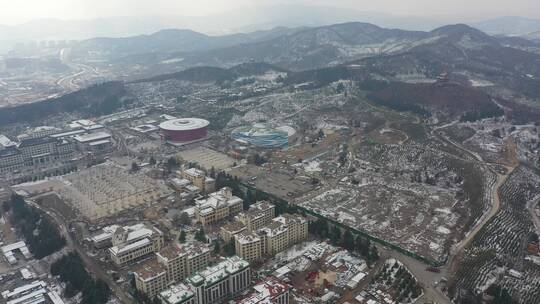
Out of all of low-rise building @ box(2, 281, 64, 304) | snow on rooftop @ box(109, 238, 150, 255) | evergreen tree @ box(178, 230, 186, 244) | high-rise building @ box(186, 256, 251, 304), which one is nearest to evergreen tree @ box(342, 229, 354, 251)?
high-rise building @ box(186, 256, 251, 304)

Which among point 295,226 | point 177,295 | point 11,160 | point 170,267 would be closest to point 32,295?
point 170,267

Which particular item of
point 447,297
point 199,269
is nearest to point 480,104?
point 447,297

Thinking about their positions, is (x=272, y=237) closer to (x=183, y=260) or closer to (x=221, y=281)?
(x=221, y=281)

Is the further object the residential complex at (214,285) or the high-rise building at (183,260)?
the high-rise building at (183,260)

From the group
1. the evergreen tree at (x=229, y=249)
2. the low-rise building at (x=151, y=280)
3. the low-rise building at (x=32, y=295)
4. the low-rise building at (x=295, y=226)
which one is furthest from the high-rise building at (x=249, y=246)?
the low-rise building at (x=32, y=295)

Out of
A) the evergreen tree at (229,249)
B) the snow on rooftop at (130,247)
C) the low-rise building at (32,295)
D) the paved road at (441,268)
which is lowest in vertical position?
the low-rise building at (32,295)

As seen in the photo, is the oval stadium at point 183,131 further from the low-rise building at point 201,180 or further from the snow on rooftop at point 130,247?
the snow on rooftop at point 130,247
